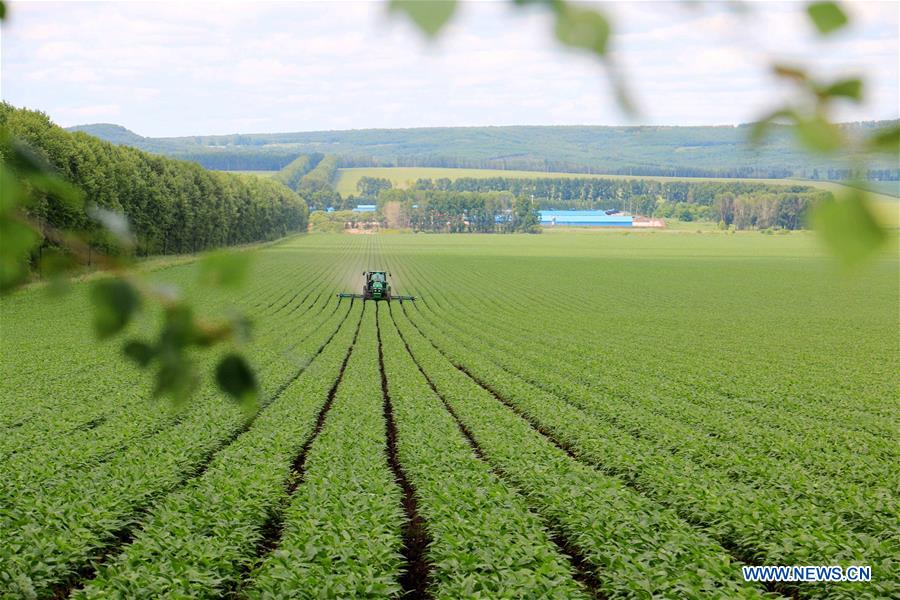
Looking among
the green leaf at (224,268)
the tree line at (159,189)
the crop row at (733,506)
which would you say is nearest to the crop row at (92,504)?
the green leaf at (224,268)

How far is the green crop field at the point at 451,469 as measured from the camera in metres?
7.98

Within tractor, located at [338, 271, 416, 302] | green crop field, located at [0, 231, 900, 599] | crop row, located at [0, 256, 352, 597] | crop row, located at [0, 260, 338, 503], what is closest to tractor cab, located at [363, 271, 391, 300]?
tractor, located at [338, 271, 416, 302]

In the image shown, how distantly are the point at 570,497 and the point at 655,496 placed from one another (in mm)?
1468

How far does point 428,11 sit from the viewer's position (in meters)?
1.21

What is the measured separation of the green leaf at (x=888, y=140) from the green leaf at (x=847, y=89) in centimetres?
7

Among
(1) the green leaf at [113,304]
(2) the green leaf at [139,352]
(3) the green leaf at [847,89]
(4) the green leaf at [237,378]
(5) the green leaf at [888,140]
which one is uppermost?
(3) the green leaf at [847,89]

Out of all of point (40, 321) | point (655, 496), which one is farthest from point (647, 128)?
point (40, 321)

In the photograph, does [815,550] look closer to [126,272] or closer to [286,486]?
[286,486]

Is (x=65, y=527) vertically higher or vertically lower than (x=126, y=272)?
lower

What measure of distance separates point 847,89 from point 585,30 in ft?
1.25

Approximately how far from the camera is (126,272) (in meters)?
1.40

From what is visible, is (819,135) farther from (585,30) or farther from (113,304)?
(113,304)

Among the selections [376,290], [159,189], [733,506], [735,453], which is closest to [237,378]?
[733,506]

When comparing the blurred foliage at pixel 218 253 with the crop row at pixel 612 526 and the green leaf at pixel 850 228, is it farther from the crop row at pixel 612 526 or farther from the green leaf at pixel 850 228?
the crop row at pixel 612 526
